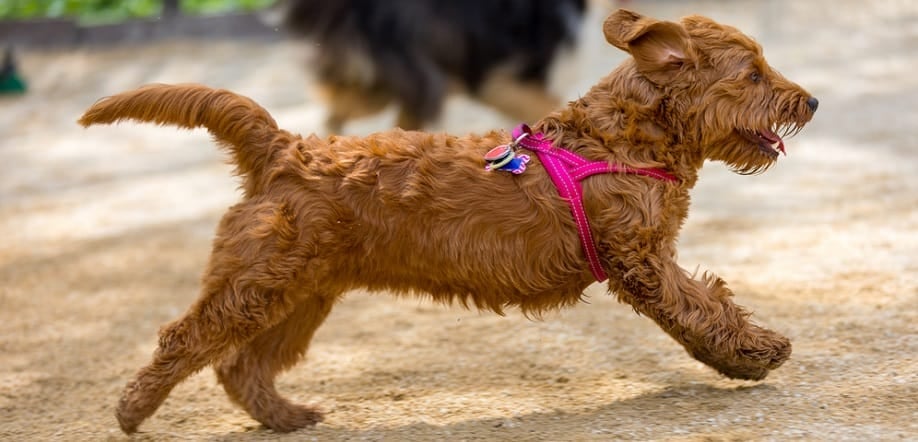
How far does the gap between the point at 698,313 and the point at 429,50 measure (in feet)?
17.6

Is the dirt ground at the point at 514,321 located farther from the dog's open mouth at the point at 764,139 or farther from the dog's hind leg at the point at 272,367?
the dog's open mouth at the point at 764,139

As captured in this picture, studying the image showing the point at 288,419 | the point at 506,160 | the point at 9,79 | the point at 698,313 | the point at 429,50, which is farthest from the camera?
the point at 9,79

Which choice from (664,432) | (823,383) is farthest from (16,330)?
(823,383)

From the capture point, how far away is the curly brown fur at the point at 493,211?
154 inches

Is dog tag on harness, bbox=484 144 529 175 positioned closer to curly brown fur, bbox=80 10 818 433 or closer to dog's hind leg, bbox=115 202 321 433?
curly brown fur, bbox=80 10 818 433

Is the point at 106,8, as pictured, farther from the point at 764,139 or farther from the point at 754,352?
the point at 754,352

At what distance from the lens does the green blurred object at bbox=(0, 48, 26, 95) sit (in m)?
12.6

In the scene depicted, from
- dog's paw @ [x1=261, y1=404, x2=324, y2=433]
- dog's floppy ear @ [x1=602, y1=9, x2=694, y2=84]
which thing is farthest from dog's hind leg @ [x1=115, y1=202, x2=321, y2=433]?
dog's floppy ear @ [x1=602, y1=9, x2=694, y2=84]

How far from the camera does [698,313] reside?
388cm

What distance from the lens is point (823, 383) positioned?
4.21 m

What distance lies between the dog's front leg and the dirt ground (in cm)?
21

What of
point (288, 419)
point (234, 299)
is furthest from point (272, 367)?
point (234, 299)

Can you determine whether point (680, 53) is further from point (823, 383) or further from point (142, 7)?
point (142, 7)

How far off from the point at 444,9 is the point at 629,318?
13.6 ft
